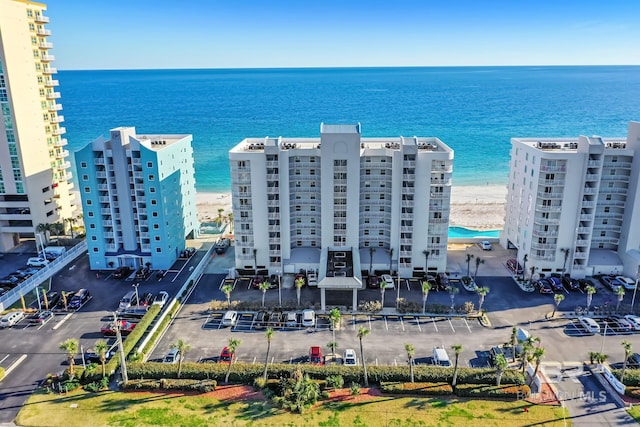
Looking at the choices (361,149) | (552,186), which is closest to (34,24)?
(361,149)

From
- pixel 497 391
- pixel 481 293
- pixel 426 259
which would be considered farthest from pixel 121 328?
pixel 481 293

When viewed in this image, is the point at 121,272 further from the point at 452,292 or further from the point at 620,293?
the point at 620,293

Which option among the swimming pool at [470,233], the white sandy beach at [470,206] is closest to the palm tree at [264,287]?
the swimming pool at [470,233]

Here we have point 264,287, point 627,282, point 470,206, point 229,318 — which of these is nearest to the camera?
point 229,318

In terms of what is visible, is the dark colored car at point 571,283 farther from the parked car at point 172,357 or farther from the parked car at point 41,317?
the parked car at point 41,317

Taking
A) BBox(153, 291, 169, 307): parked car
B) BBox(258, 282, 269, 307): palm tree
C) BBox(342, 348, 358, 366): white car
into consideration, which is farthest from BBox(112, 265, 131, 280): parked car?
BBox(342, 348, 358, 366): white car

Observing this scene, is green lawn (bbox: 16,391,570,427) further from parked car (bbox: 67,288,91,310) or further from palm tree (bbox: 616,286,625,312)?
palm tree (bbox: 616,286,625,312)
